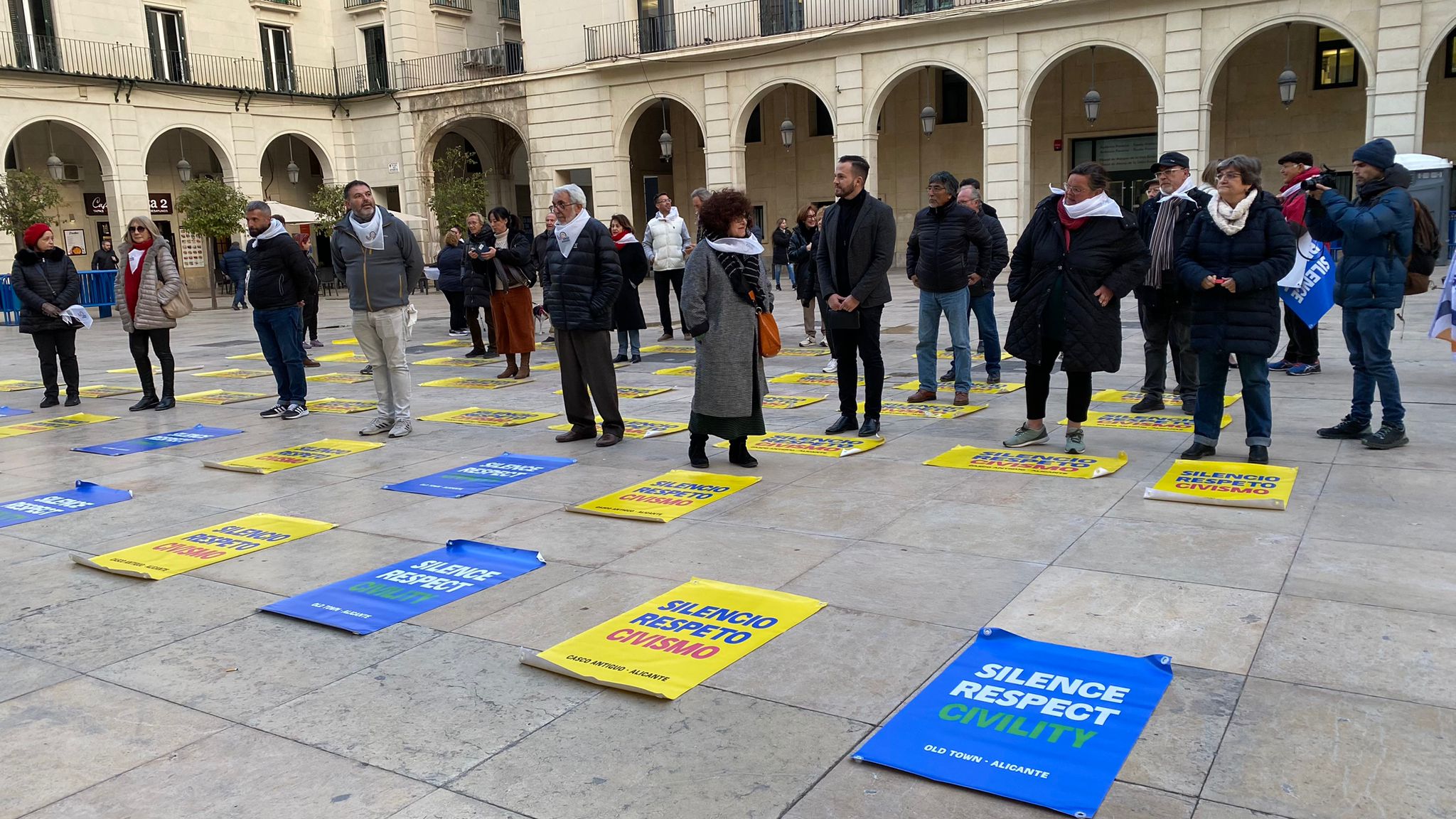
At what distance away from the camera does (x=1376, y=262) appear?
638 cm

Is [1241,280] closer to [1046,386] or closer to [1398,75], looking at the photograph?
[1046,386]

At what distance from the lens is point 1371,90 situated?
19.9 meters

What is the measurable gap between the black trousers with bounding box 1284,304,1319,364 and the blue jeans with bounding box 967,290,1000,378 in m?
2.33

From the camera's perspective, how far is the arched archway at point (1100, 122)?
84.5ft

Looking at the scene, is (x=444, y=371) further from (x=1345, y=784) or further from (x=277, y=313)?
(x=1345, y=784)

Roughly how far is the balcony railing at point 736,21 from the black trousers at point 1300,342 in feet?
52.2

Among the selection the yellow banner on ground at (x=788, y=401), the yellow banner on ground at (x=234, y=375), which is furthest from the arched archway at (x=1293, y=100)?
the yellow banner on ground at (x=234, y=375)

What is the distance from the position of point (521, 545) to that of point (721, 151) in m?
23.3

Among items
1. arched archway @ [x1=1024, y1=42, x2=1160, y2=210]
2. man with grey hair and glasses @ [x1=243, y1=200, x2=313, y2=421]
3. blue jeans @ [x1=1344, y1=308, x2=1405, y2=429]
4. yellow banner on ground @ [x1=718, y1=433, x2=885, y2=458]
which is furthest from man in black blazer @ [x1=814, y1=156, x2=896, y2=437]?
arched archway @ [x1=1024, y1=42, x2=1160, y2=210]

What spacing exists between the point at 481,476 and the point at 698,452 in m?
1.34

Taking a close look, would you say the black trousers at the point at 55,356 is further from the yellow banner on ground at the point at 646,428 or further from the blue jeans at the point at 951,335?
the blue jeans at the point at 951,335

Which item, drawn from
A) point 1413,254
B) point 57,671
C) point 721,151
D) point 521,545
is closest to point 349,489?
point 521,545

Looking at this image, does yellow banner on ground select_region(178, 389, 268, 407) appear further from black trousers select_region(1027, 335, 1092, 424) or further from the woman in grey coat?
black trousers select_region(1027, 335, 1092, 424)

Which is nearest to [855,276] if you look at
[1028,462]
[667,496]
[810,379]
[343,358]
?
[1028,462]
